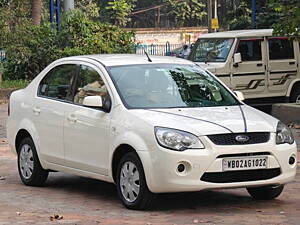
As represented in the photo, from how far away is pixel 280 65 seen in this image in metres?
19.7

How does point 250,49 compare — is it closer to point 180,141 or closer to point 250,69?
point 250,69

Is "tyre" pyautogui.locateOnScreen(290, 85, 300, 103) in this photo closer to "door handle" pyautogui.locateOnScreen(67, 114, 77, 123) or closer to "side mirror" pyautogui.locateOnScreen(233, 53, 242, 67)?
"side mirror" pyautogui.locateOnScreen(233, 53, 242, 67)

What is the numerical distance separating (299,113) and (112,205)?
8.62 m

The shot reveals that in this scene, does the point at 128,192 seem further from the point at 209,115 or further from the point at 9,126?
the point at 9,126

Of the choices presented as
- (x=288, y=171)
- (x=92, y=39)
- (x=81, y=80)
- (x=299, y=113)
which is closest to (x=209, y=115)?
(x=288, y=171)

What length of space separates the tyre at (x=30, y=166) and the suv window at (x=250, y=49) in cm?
944

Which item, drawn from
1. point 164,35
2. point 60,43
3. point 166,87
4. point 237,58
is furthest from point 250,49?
point 164,35

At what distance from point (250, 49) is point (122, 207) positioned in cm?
1108

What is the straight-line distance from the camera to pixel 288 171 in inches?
349

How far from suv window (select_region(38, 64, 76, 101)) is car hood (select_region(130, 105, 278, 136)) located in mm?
1468

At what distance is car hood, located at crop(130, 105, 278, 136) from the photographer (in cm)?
850

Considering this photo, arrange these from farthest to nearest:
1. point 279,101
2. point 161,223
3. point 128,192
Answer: point 279,101 → point 128,192 → point 161,223

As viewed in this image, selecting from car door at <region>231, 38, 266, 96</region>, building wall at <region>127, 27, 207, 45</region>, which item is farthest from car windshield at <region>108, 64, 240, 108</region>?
building wall at <region>127, 27, 207, 45</region>

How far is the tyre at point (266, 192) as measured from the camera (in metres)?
9.27
